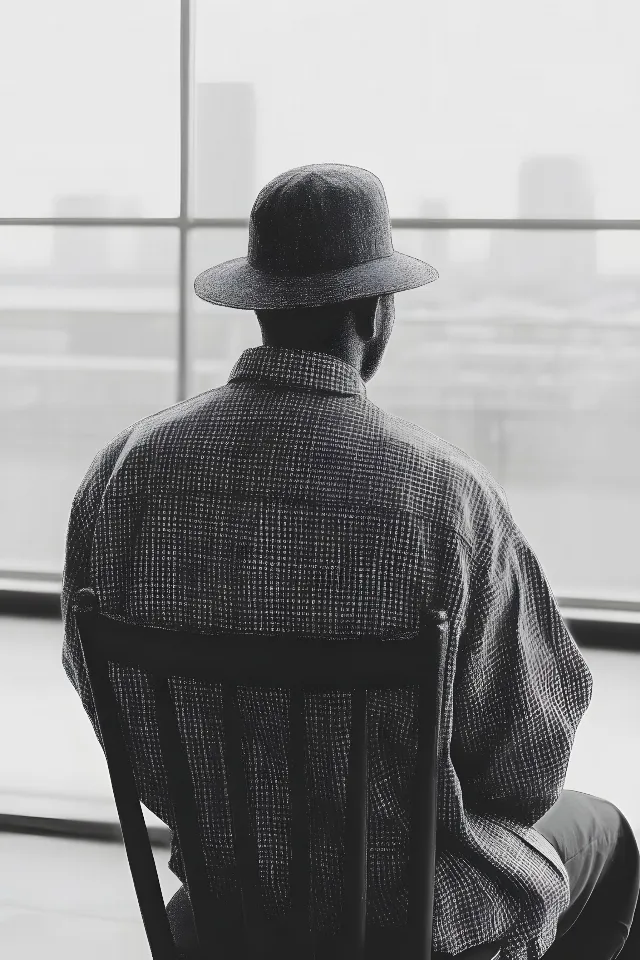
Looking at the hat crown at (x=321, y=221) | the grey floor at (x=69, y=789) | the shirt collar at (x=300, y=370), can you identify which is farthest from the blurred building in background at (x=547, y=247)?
the shirt collar at (x=300, y=370)

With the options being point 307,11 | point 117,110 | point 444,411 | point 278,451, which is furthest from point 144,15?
point 278,451

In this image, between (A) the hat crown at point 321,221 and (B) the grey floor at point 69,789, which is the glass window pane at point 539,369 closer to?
(B) the grey floor at point 69,789

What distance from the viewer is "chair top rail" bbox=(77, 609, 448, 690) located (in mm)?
750

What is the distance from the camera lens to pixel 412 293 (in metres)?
3.76

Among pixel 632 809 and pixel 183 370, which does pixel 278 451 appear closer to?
pixel 632 809

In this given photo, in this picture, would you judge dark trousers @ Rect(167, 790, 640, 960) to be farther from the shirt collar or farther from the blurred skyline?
the blurred skyline

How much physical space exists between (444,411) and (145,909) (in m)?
2.93

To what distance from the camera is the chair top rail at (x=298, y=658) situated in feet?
2.46

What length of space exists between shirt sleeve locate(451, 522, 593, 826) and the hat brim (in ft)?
0.97

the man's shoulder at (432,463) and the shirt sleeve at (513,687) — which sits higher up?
the man's shoulder at (432,463)

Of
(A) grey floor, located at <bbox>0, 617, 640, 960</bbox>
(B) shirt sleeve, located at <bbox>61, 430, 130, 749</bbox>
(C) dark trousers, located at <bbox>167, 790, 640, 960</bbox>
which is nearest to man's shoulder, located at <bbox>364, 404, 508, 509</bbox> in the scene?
(B) shirt sleeve, located at <bbox>61, 430, 130, 749</bbox>

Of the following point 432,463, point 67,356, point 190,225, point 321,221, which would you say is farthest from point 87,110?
point 432,463

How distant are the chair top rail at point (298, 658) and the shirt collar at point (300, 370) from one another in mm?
335

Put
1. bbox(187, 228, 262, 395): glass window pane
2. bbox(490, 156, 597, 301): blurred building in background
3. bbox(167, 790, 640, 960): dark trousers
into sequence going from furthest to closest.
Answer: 1. bbox(187, 228, 262, 395): glass window pane
2. bbox(490, 156, 597, 301): blurred building in background
3. bbox(167, 790, 640, 960): dark trousers
